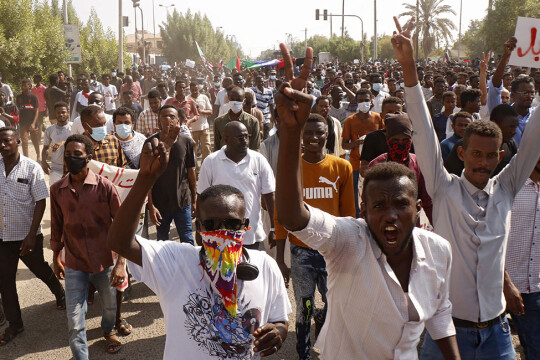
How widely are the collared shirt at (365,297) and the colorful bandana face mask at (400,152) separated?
206 cm

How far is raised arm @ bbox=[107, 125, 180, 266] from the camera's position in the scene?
2.09 meters

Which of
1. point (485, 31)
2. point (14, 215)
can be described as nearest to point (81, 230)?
point (14, 215)

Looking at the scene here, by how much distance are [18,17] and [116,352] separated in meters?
16.6

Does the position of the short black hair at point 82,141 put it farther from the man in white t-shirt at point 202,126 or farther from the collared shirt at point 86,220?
the man in white t-shirt at point 202,126

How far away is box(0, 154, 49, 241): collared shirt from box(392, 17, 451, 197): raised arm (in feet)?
11.8

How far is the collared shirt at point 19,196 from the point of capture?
493 cm

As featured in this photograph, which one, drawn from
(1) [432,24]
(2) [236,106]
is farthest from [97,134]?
(1) [432,24]

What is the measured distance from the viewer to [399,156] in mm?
4156

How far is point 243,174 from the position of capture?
190 inches

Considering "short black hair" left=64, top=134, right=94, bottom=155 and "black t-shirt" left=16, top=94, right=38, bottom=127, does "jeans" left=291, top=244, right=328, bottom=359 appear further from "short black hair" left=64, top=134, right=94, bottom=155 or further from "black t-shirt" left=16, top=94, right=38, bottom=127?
"black t-shirt" left=16, top=94, right=38, bottom=127

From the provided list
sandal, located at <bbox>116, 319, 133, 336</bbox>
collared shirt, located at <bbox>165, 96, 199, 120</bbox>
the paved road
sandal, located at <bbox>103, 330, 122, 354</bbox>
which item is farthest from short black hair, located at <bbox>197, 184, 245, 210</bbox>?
collared shirt, located at <bbox>165, 96, 199, 120</bbox>

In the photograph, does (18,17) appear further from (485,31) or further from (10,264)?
(485,31)

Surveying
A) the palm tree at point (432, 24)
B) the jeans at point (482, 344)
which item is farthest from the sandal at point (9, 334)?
the palm tree at point (432, 24)

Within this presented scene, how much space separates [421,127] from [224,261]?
1237 millimetres
